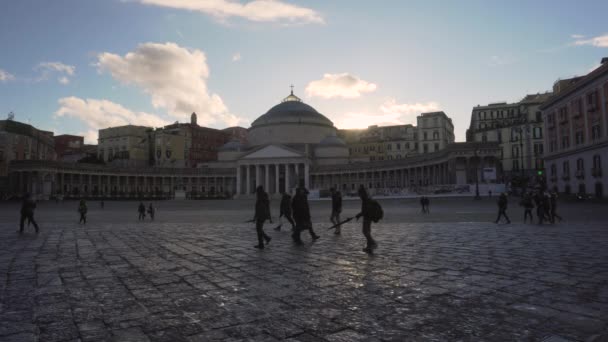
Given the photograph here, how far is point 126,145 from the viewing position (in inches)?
3952

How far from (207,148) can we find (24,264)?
104m

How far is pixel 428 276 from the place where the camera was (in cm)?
687

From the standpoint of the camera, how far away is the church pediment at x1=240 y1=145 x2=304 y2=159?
8356cm

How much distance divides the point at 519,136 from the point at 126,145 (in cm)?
8705

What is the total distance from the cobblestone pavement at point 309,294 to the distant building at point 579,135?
107ft

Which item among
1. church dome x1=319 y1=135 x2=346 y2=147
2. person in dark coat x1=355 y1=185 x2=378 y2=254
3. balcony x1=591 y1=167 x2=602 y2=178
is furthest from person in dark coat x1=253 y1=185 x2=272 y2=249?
church dome x1=319 y1=135 x2=346 y2=147

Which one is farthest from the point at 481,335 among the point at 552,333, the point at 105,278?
the point at 105,278

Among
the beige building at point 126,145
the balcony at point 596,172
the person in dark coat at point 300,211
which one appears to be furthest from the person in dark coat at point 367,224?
the beige building at point 126,145

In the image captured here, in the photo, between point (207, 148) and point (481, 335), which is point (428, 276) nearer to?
point (481, 335)

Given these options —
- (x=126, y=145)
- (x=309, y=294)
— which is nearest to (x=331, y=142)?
(x=126, y=145)

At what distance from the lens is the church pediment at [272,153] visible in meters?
83.6

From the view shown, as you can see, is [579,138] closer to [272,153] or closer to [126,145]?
[272,153]

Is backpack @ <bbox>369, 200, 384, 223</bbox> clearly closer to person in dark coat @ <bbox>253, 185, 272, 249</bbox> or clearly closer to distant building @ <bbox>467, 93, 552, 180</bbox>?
person in dark coat @ <bbox>253, 185, 272, 249</bbox>

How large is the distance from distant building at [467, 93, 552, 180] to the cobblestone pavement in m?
60.7
